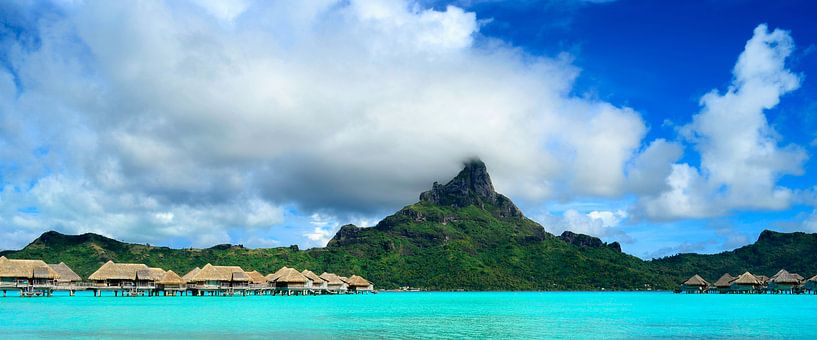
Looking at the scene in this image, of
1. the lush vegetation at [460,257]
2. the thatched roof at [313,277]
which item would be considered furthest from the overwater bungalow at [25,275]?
the lush vegetation at [460,257]

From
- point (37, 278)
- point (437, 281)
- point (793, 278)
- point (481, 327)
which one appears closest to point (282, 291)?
point (37, 278)

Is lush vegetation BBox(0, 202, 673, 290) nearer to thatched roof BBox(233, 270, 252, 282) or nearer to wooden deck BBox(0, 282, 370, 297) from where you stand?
wooden deck BBox(0, 282, 370, 297)

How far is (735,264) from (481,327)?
143m

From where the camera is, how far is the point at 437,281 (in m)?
130

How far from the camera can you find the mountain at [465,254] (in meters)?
118

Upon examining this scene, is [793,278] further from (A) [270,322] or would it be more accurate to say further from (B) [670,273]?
(A) [270,322]

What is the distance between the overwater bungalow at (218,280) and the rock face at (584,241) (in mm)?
99807

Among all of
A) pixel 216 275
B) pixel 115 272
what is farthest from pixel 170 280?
pixel 115 272

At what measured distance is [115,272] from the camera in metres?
74.3

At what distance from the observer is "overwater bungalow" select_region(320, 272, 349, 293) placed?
324 ft

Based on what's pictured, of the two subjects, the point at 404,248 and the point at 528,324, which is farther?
the point at 404,248

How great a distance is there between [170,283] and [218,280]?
545 centimetres

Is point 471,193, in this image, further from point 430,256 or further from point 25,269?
point 25,269

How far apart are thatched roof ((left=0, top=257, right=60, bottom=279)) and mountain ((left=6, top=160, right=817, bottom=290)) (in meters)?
35.5
